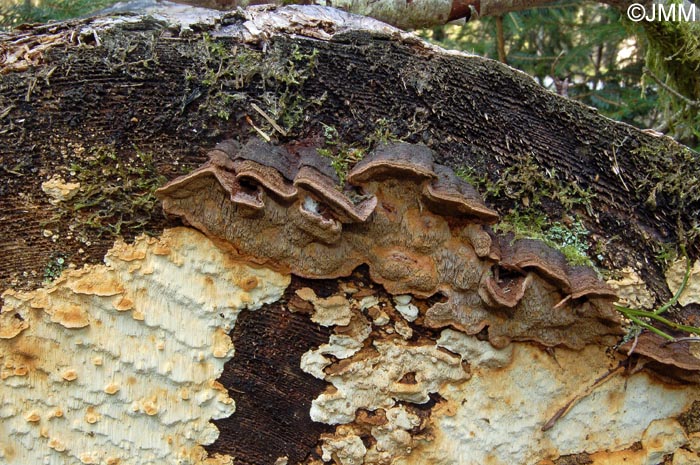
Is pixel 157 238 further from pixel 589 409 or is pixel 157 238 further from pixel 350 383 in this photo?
pixel 589 409

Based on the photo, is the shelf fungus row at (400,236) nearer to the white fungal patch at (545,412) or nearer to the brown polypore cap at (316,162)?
the brown polypore cap at (316,162)

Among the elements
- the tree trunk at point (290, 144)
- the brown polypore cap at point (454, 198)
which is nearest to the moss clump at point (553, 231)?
the tree trunk at point (290, 144)

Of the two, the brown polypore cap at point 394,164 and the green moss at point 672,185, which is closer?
the brown polypore cap at point 394,164

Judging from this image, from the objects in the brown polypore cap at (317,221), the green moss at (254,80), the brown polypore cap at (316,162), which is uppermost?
the green moss at (254,80)

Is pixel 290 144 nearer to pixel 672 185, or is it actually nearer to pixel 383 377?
pixel 383 377

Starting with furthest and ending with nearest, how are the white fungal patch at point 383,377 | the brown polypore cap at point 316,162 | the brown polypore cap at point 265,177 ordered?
the white fungal patch at point 383,377
the brown polypore cap at point 316,162
the brown polypore cap at point 265,177

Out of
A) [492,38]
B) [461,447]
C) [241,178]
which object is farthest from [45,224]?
[492,38]

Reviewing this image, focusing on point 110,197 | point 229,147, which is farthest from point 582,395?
point 110,197
